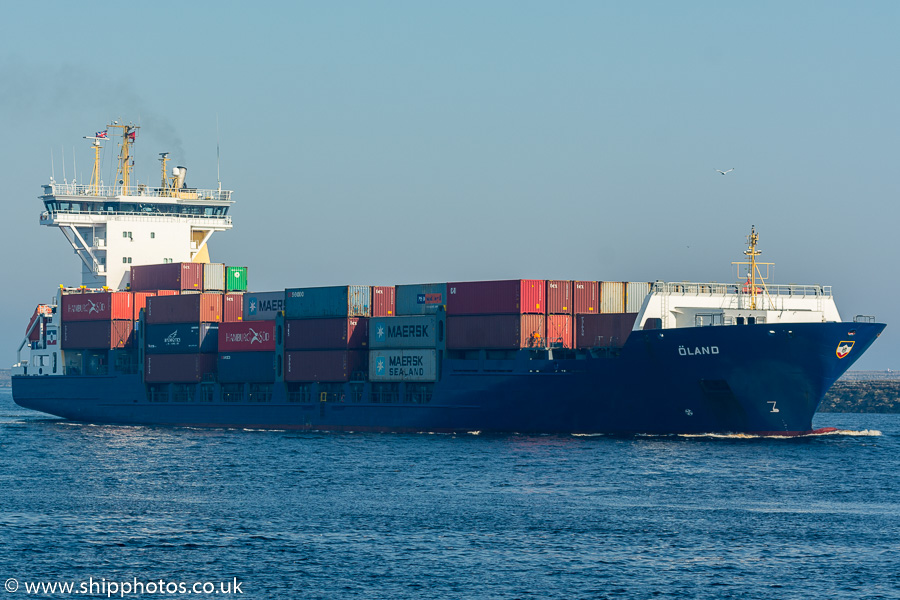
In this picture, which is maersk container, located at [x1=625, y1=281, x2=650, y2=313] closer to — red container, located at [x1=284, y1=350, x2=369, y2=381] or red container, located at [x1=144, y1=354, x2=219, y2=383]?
red container, located at [x1=284, y1=350, x2=369, y2=381]

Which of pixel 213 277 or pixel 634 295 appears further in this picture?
pixel 213 277

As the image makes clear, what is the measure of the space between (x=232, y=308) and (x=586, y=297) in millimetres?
21915

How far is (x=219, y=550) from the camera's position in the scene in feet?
93.8

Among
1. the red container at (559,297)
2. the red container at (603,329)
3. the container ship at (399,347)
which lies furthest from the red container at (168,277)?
the red container at (603,329)

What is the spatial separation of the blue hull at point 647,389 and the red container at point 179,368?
792cm

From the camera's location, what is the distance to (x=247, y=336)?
62.7m

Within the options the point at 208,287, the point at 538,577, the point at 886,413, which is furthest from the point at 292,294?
the point at 886,413

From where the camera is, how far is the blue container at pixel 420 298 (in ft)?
181

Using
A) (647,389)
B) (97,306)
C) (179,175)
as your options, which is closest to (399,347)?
(647,389)

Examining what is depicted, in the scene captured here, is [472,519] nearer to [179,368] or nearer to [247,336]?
[247,336]

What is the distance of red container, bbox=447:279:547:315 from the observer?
51.8 metres

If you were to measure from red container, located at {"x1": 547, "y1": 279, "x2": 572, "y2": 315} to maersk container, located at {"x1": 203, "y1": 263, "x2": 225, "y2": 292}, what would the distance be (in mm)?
23472

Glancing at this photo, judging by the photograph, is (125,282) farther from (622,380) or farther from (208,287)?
(622,380)

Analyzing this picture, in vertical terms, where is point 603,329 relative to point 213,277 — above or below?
below
